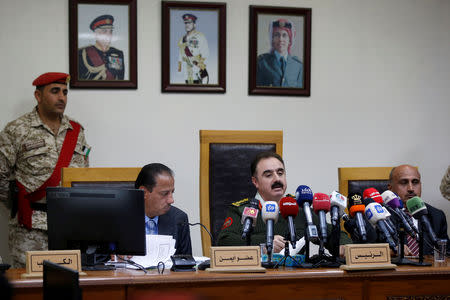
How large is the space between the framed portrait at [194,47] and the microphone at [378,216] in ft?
6.68

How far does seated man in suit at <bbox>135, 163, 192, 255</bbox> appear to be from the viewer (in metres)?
2.62

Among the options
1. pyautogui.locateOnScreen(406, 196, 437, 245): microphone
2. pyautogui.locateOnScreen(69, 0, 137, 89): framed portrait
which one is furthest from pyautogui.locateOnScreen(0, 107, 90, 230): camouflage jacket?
pyautogui.locateOnScreen(406, 196, 437, 245): microphone

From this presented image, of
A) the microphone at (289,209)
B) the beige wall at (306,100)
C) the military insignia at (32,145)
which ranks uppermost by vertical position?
the beige wall at (306,100)

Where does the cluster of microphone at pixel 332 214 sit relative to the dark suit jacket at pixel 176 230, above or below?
above

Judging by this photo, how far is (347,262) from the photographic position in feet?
7.10

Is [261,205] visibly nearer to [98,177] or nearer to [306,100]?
[98,177]

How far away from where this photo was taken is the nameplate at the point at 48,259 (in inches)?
81.5

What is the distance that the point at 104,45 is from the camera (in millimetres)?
3963

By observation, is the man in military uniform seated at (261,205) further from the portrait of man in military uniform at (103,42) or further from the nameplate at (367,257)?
the portrait of man in military uniform at (103,42)

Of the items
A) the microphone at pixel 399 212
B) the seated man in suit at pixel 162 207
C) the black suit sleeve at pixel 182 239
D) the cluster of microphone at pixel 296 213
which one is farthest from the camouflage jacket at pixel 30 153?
the microphone at pixel 399 212

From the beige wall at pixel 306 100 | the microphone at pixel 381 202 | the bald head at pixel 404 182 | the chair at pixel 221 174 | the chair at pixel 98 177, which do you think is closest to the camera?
the microphone at pixel 381 202

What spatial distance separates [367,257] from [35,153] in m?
2.15

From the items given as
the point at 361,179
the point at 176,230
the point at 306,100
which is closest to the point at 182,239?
the point at 176,230

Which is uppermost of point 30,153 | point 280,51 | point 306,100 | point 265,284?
point 280,51
